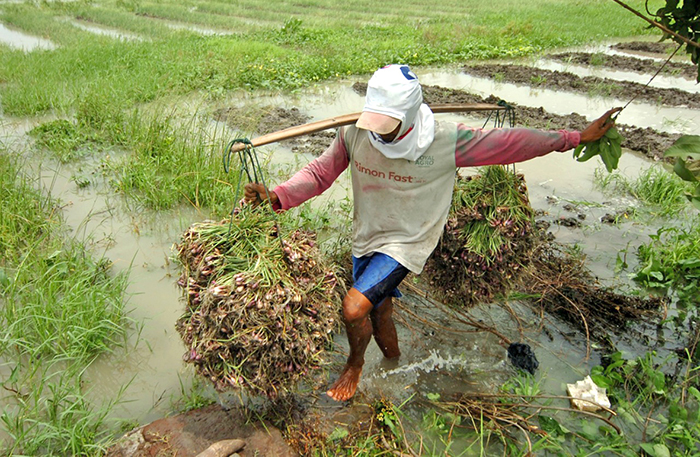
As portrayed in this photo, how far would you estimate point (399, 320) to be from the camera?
3.38 meters

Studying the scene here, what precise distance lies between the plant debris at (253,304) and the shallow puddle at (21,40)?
10605 mm

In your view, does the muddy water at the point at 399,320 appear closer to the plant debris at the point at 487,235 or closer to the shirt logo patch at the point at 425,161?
the plant debris at the point at 487,235

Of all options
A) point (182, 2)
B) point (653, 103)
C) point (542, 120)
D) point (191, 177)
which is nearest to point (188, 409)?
point (191, 177)

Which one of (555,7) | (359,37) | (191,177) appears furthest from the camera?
(555,7)

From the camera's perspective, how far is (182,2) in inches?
643

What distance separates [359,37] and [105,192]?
26.8 ft

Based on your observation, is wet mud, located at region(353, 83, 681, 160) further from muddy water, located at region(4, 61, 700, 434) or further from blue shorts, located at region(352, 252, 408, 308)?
blue shorts, located at region(352, 252, 408, 308)

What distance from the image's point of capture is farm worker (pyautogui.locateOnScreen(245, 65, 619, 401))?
224cm

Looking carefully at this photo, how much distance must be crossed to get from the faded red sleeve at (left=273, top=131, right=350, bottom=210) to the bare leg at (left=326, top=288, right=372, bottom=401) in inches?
21.2

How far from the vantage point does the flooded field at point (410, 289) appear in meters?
2.86

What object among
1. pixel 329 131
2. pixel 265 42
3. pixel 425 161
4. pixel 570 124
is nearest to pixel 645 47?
pixel 570 124

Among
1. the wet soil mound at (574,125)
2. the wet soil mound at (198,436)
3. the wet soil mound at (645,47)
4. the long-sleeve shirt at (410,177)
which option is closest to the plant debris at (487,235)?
the long-sleeve shirt at (410,177)

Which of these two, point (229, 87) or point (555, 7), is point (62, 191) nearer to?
point (229, 87)

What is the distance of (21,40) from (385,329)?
40.2 feet
